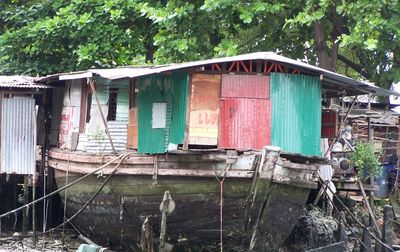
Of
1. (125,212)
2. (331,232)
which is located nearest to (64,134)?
(125,212)

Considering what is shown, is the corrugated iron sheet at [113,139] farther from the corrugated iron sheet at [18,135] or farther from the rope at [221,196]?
the rope at [221,196]

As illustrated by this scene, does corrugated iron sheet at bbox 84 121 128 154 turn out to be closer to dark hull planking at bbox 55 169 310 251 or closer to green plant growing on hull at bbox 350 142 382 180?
dark hull planking at bbox 55 169 310 251

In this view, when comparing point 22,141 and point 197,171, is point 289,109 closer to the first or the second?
point 197,171

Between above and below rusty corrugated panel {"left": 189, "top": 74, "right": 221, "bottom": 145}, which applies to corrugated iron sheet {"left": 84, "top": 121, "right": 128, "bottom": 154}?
below

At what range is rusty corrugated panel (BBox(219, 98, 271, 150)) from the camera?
31.4 ft

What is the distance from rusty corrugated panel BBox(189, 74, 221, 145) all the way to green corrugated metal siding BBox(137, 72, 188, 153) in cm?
18

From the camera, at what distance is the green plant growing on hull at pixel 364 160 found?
13.9 meters

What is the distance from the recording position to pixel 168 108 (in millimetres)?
10203

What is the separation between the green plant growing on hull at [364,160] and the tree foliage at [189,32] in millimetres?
1736

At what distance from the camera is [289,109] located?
9797 mm

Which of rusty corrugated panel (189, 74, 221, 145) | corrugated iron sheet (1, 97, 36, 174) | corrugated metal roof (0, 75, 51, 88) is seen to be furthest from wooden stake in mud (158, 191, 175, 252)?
corrugated metal roof (0, 75, 51, 88)

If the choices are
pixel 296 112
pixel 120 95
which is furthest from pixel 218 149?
pixel 120 95

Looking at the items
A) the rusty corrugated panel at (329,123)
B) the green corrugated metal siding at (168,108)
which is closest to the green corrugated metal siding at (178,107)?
the green corrugated metal siding at (168,108)

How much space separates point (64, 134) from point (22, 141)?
909 millimetres
